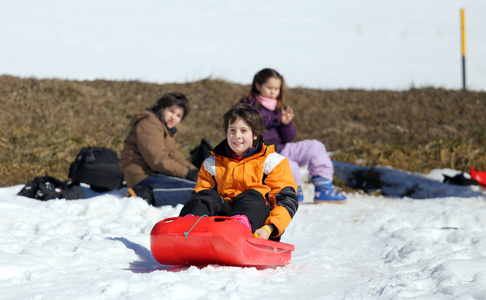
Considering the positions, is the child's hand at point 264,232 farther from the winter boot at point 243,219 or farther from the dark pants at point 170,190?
the dark pants at point 170,190


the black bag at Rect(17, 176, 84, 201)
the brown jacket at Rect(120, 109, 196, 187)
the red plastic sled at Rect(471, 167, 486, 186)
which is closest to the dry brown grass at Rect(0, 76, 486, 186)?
the red plastic sled at Rect(471, 167, 486, 186)

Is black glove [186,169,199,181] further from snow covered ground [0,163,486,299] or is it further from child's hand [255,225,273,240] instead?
child's hand [255,225,273,240]

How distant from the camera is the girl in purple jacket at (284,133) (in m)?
6.00

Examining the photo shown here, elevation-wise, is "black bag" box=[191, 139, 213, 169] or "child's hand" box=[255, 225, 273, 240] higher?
"black bag" box=[191, 139, 213, 169]

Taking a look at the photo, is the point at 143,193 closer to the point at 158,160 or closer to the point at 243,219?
the point at 158,160

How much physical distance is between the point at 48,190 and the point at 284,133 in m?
2.69

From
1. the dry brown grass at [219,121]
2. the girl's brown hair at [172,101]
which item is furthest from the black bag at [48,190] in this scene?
the girl's brown hair at [172,101]

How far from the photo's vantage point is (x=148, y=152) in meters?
5.63

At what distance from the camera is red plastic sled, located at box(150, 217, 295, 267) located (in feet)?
9.47

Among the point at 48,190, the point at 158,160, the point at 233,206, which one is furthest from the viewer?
the point at 158,160

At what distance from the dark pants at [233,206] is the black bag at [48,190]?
2.55 metres

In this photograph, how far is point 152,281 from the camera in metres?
2.44

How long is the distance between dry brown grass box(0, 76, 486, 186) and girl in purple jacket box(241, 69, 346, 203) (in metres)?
2.17

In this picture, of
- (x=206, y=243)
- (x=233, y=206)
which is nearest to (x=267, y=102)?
(x=233, y=206)
